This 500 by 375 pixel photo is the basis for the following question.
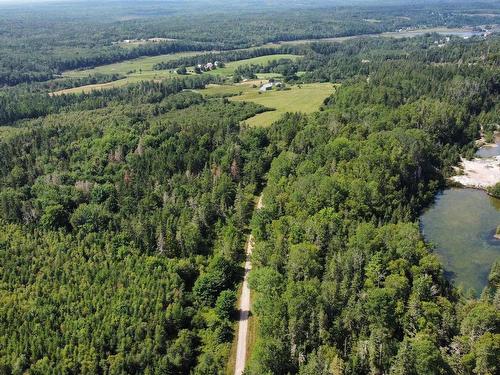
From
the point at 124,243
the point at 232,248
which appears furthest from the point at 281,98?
the point at 124,243

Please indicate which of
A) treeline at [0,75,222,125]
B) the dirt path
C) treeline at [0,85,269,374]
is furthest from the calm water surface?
treeline at [0,75,222,125]

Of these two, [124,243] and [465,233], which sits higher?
[124,243]

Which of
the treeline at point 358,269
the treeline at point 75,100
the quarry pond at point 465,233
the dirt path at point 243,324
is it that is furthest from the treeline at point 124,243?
the treeline at point 75,100

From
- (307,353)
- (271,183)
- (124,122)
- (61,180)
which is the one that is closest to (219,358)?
(307,353)

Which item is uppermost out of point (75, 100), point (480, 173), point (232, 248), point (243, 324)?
point (75, 100)

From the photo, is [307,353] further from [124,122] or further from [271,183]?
[124,122]

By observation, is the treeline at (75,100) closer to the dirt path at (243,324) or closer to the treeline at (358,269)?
the treeline at (358,269)

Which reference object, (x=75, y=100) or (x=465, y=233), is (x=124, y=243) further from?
(x=75, y=100)
